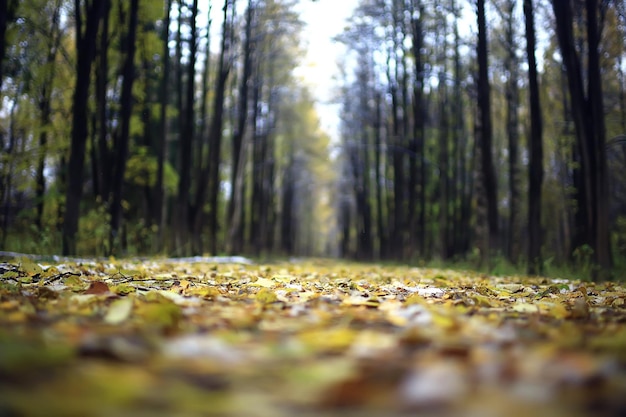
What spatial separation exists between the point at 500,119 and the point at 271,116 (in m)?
12.8

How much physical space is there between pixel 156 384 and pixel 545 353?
1.13m

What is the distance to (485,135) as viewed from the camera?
13.4 meters

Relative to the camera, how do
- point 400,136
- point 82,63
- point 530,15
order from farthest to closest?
1. point 400,136
2. point 530,15
3. point 82,63

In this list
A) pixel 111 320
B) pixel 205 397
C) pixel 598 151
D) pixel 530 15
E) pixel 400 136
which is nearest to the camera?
pixel 205 397

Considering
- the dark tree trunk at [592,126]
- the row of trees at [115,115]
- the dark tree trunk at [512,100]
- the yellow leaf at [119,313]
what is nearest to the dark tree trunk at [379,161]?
the row of trees at [115,115]

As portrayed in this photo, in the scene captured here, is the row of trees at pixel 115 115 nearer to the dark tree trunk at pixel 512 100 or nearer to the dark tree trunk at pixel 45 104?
the dark tree trunk at pixel 45 104

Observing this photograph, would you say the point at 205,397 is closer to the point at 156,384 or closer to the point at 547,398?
the point at 156,384

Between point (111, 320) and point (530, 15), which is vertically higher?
point (530, 15)

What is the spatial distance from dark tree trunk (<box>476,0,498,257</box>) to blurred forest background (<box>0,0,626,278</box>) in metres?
0.05

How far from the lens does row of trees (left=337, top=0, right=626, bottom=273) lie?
31.1ft

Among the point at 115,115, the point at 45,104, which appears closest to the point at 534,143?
the point at 115,115

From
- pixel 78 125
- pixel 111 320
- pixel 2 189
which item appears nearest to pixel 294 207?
Result: pixel 2 189

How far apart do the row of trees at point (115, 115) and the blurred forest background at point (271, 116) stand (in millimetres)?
74

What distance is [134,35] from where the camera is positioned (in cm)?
1253
